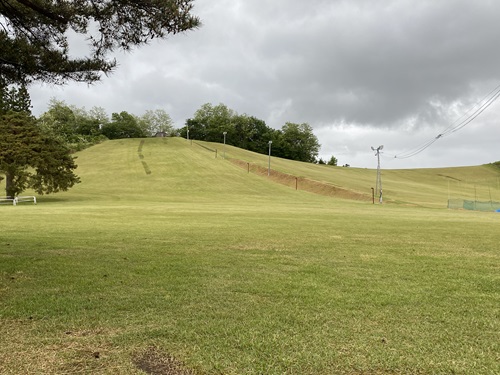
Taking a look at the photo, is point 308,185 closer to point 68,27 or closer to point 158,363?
point 68,27

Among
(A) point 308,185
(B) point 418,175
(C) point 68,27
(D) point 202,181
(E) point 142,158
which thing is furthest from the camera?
(B) point 418,175

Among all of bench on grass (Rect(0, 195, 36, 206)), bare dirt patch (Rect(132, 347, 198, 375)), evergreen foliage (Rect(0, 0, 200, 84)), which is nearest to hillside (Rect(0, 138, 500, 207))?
bench on grass (Rect(0, 195, 36, 206))

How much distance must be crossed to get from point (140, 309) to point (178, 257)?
155 inches

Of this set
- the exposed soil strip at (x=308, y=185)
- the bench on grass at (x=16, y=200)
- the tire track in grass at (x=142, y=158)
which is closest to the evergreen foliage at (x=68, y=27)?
the bench on grass at (x=16, y=200)

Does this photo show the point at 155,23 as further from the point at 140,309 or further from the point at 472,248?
Result: the point at 472,248

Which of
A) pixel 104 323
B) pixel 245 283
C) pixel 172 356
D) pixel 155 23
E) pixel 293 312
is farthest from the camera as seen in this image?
pixel 155 23

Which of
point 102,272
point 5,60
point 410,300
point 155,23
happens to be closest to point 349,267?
point 410,300

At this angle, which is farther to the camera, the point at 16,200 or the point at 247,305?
the point at 16,200

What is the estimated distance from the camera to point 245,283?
682 cm

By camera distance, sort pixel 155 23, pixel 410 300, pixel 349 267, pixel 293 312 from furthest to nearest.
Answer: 1. pixel 349 267
2. pixel 155 23
3. pixel 410 300
4. pixel 293 312

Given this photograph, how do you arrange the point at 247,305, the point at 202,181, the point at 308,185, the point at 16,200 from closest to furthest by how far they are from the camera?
the point at 247,305 → the point at 16,200 → the point at 202,181 → the point at 308,185

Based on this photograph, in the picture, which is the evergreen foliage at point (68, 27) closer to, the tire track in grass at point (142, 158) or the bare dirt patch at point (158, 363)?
the bare dirt patch at point (158, 363)

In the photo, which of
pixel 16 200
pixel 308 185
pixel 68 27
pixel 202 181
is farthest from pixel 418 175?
pixel 68 27

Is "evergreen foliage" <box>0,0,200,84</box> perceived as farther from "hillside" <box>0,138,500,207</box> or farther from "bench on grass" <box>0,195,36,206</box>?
"hillside" <box>0,138,500,207</box>
